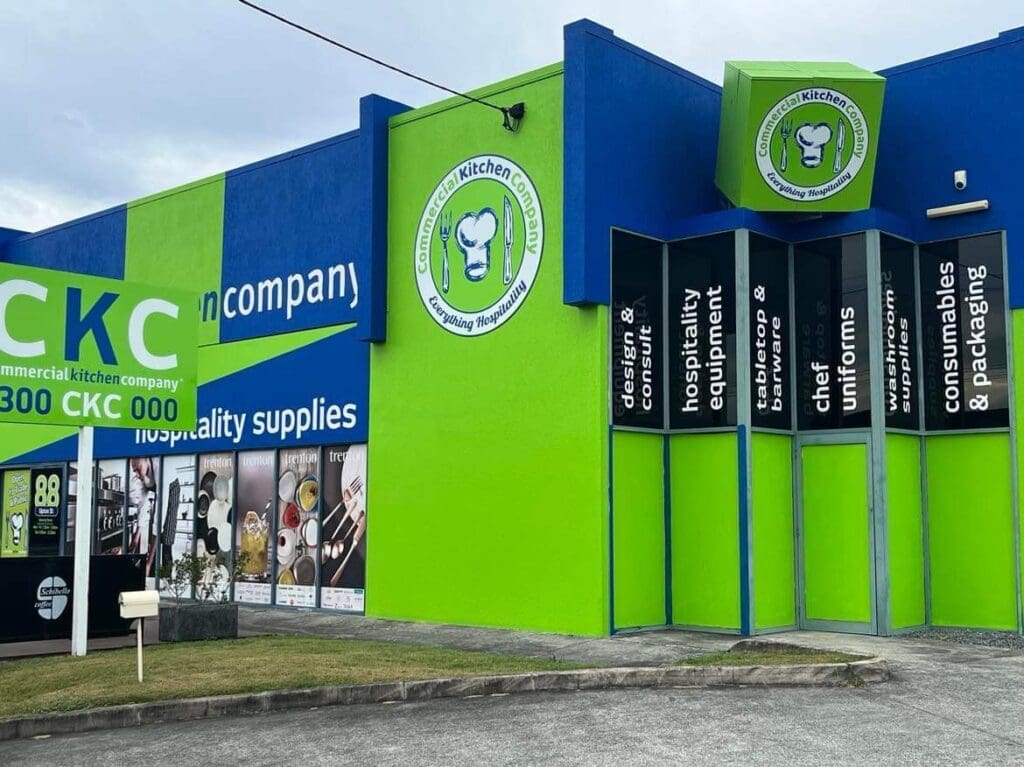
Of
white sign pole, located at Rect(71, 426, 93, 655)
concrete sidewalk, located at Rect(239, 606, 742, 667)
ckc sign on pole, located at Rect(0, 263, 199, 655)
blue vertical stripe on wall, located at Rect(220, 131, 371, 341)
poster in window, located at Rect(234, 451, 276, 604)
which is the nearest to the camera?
concrete sidewalk, located at Rect(239, 606, 742, 667)

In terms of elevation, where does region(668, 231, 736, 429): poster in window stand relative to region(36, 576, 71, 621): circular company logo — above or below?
above

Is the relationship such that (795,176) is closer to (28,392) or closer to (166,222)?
(28,392)

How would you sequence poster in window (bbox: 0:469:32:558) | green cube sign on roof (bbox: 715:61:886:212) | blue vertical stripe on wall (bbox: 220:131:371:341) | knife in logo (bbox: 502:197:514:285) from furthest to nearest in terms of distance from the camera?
poster in window (bbox: 0:469:32:558), blue vertical stripe on wall (bbox: 220:131:371:341), knife in logo (bbox: 502:197:514:285), green cube sign on roof (bbox: 715:61:886:212)

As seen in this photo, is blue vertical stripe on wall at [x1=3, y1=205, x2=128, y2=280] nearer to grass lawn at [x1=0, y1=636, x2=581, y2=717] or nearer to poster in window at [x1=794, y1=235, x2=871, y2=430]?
grass lawn at [x1=0, y1=636, x2=581, y2=717]

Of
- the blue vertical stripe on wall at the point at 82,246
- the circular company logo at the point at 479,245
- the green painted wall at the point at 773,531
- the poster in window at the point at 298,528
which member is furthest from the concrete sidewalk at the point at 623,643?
the blue vertical stripe on wall at the point at 82,246

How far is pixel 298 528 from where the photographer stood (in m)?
19.8

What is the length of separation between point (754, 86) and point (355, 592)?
385 inches

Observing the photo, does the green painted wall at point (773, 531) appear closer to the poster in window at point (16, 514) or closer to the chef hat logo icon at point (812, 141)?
the chef hat logo icon at point (812, 141)

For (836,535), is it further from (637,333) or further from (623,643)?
(637,333)

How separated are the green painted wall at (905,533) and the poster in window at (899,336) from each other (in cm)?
36

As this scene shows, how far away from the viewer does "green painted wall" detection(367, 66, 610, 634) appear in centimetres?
1553

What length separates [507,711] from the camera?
32.9ft

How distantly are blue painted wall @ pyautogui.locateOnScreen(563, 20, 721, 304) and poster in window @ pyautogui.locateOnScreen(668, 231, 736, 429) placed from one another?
71cm

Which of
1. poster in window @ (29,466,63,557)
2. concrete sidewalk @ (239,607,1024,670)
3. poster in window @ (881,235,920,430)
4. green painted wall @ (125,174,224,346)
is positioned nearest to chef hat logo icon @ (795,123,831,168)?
poster in window @ (881,235,920,430)
